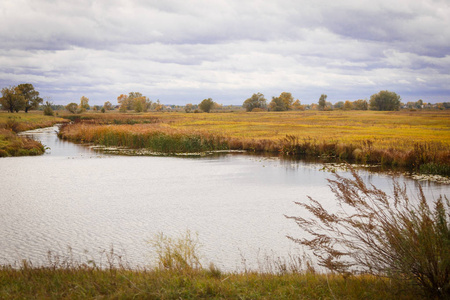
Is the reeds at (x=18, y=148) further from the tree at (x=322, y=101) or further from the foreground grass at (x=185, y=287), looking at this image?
the tree at (x=322, y=101)

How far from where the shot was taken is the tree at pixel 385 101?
135 meters

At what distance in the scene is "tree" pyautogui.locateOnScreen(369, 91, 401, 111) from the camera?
135 m

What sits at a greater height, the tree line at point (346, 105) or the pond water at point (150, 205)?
the tree line at point (346, 105)

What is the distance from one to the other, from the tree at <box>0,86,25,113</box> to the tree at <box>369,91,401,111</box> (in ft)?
380

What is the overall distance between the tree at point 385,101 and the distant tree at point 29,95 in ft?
373

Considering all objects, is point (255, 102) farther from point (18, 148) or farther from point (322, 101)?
point (18, 148)

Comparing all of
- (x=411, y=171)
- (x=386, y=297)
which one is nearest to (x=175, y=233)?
(x=386, y=297)

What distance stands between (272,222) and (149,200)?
6363 millimetres

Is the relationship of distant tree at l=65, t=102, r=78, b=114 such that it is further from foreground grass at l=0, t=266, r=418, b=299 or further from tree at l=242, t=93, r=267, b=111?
foreground grass at l=0, t=266, r=418, b=299

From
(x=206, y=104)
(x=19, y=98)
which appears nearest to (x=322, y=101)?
(x=206, y=104)

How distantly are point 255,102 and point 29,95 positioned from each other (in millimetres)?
94928

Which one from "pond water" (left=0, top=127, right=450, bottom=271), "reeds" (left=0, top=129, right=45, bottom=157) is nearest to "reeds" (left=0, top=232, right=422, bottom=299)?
"pond water" (left=0, top=127, right=450, bottom=271)

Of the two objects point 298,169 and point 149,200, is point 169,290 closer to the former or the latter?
point 149,200

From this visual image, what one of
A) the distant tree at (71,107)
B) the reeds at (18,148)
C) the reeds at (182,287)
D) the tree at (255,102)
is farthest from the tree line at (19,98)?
the reeds at (182,287)
